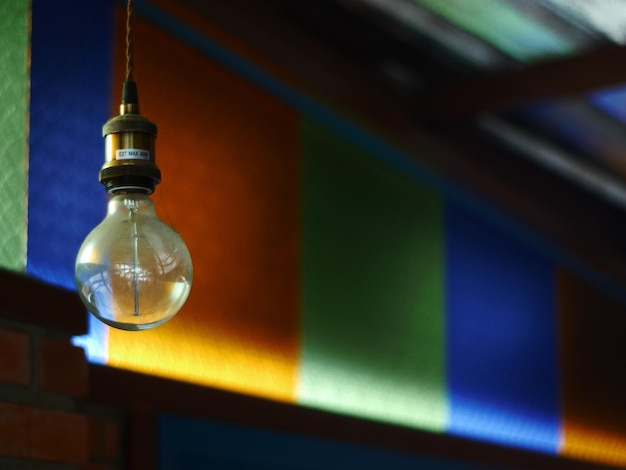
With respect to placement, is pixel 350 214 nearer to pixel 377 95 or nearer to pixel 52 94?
pixel 377 95

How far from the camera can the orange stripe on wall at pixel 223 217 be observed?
2596 millimetres

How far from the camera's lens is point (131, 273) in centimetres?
130

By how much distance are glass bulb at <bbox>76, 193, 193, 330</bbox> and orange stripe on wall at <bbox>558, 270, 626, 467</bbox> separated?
3174mm

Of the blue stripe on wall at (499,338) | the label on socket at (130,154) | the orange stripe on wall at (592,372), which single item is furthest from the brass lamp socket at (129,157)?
the orange stripe on wall at (592,372)

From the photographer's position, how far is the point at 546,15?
3100mm

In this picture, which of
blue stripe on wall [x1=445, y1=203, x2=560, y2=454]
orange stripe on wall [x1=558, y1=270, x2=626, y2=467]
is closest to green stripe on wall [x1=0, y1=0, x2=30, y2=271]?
blue stripe on wall [x1=445, y1=203, x2=560, y2=454]

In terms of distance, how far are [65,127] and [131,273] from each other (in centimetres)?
113

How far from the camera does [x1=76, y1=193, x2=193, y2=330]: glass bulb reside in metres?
1.30

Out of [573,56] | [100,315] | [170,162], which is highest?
[573,56]

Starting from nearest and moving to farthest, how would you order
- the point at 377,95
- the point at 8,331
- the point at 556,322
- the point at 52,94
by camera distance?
the point at 8,331
the point at 52,94
the point at 377,95
the point at 556,322

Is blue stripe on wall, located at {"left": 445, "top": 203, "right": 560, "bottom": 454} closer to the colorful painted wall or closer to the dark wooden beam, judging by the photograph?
the colorful painted wall

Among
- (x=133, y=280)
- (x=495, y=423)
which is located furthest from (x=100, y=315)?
(x=495, y=423)

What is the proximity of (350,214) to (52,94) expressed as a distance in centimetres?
117

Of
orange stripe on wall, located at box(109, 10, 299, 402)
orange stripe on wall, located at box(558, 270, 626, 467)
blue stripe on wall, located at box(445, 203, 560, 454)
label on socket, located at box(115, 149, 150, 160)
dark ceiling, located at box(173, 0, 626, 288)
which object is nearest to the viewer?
label on socket, located at box(115, 149, 150, 160)
